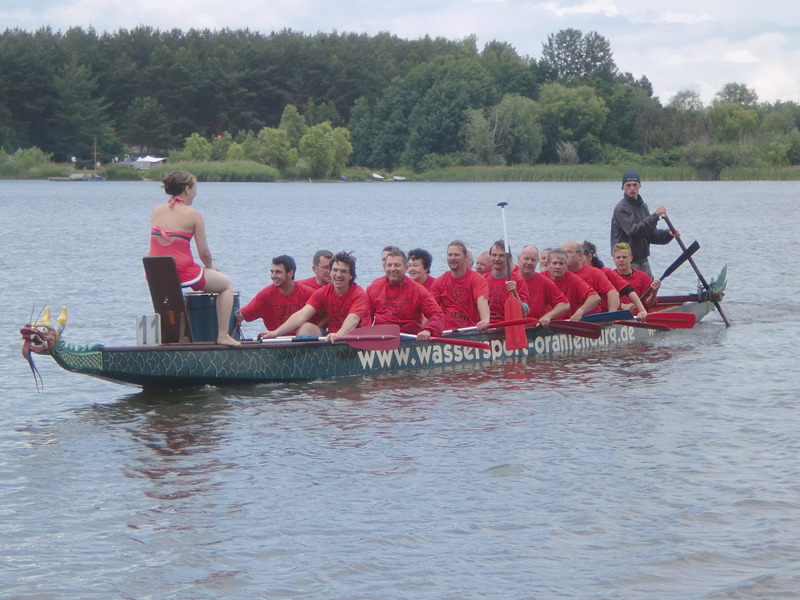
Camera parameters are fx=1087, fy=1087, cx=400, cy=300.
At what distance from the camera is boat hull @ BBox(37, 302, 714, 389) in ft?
30.4

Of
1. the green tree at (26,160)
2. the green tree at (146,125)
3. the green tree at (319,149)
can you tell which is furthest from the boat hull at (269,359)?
the green tree at (146,125)

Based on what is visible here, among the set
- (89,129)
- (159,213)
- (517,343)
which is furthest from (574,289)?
(89,129)

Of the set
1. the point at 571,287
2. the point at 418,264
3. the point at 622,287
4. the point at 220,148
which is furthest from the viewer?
the point at 220,148

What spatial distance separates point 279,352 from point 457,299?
2.40m

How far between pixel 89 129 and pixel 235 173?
46.4ft

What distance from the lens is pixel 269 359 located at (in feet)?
33.8

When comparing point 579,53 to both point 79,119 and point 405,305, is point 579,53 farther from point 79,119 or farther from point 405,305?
point 405,305

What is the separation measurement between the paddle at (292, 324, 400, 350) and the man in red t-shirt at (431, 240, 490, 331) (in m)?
1.34

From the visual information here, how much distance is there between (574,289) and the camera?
12.7 m

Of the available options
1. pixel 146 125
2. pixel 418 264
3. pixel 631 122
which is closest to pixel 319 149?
pixel 146 125

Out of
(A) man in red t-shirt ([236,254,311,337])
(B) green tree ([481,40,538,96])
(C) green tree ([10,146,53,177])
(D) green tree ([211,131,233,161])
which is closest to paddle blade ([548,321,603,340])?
(A) man in red t-shirt ([236,254,311,337])

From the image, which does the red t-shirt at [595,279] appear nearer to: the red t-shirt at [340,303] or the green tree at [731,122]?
the red t-shirt at [340,303]

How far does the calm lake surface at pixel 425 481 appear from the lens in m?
6.00

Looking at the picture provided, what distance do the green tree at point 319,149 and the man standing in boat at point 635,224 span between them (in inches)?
2988
